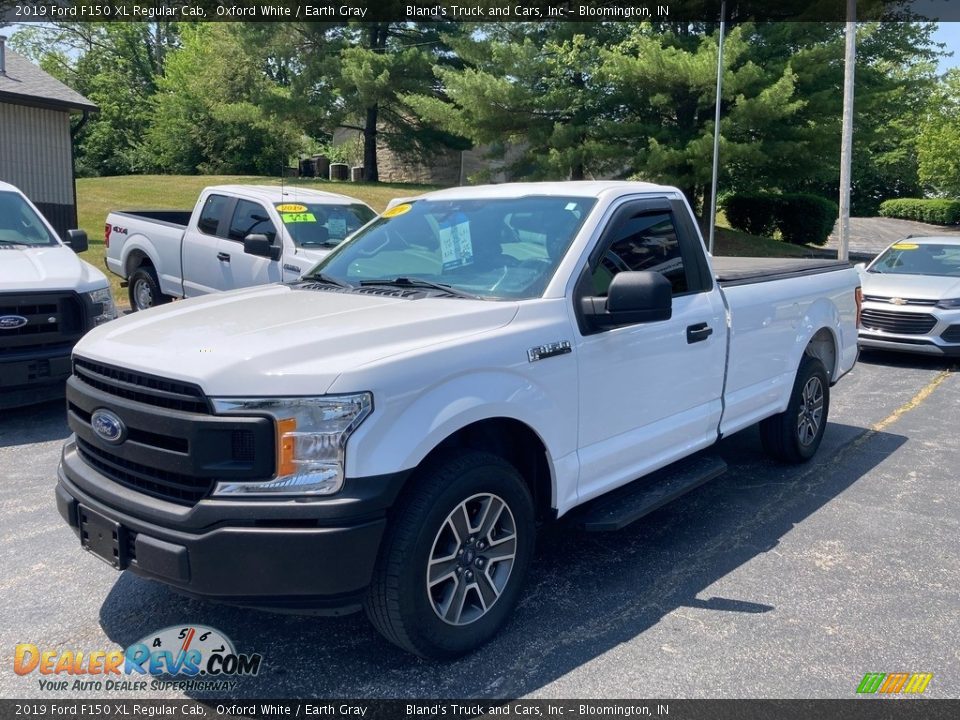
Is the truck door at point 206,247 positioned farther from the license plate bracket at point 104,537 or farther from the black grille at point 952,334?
the black grille at point 952,334

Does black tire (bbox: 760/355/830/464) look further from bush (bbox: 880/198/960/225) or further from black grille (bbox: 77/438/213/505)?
bush (bbox: 880/198/960/225)

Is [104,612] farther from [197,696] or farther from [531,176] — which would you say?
[531,176]

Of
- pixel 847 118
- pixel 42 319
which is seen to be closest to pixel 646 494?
pixel 42 319

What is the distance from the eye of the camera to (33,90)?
19281mm

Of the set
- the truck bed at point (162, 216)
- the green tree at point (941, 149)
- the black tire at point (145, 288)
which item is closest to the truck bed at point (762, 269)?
the black tire at point (145, 288)

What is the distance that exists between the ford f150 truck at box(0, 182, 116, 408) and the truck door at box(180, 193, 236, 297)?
270 centimetres

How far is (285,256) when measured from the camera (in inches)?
376

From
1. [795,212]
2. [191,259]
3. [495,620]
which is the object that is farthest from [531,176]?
[495,620]

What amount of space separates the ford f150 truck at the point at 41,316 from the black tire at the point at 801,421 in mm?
5397

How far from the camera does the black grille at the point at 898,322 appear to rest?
34.3ft

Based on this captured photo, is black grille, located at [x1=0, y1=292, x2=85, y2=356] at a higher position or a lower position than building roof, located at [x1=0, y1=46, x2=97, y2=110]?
lower

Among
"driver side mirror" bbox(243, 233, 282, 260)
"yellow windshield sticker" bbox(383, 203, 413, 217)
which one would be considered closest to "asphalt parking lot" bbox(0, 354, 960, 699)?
"yellow windshield sticker" bbox(383, 203, 413, 217)

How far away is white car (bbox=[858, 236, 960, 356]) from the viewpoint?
10336 mm

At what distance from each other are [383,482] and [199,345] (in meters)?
0.92
